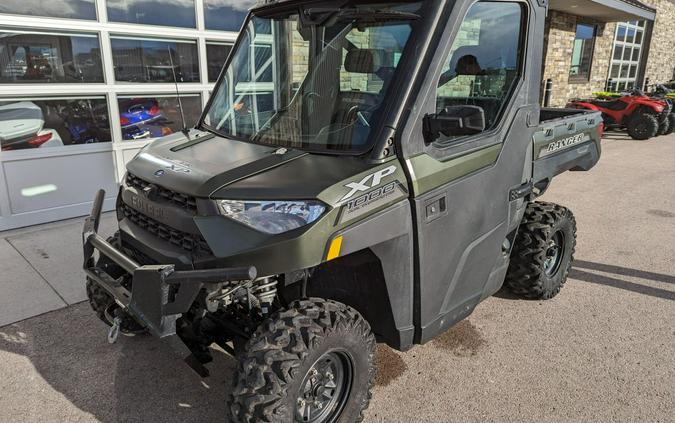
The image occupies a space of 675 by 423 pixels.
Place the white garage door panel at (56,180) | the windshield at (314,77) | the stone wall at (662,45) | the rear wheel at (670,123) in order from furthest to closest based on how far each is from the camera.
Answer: the stone wall at (662,45)
the rear wheel at (670,123)
the white garage door panel at (56,180)
the windshield at (314,77)

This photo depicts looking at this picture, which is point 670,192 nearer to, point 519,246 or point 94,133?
point 519,246

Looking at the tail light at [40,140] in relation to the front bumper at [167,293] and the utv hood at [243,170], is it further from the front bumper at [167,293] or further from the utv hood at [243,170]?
the front bumper at [167,293]

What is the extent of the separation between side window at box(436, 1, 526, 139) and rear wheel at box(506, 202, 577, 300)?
4.05 ft

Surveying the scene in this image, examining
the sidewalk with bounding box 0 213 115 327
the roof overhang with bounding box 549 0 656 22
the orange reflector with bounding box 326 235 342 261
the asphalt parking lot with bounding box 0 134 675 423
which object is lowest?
the asphalt parking lot with bounding box 0 134 675 423

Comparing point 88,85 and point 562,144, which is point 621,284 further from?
point 88,85

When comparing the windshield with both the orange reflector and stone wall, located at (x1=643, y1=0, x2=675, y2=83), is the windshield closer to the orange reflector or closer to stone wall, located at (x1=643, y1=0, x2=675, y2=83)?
the orange reflector

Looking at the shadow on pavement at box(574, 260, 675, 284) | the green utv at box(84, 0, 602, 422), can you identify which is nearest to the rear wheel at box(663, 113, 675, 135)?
the shadow on pavement at box(574, 260, 675, 284)

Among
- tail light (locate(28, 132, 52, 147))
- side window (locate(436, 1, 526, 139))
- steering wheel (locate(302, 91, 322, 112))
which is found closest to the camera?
side window (locate(436, 1, 526, 139))

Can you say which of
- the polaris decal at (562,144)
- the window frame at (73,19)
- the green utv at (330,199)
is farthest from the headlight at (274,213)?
the window frame at (73,19)

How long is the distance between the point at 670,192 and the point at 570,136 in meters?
5.03

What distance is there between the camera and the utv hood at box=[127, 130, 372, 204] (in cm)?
219

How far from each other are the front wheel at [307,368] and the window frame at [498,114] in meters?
0.98

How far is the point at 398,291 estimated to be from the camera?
99.7 inches

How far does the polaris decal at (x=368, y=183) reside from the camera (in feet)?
7.29
